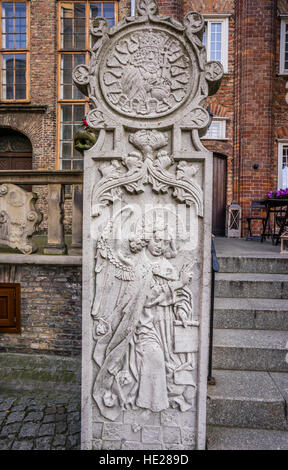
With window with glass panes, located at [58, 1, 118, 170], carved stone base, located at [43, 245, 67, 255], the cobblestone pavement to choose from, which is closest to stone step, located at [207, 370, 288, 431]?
the cobblestone pavement

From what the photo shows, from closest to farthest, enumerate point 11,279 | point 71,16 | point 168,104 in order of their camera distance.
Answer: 1. point 168,104
2. point 11,279
3. point 71,16

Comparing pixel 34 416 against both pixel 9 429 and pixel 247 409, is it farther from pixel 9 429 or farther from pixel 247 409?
pixel 247 409

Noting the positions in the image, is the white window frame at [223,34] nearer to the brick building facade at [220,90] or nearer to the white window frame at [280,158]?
the brick building facade at [220,90]

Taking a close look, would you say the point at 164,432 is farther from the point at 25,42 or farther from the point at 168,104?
the point at 25,42

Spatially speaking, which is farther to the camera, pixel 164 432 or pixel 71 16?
pixel 71 16

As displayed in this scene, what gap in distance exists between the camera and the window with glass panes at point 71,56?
7.69 meters

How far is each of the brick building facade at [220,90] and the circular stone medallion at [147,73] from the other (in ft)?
21.1

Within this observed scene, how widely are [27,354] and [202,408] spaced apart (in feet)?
7.14

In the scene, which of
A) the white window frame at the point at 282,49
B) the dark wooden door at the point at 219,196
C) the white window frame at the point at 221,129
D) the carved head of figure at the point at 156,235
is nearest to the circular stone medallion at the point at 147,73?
the carved head of figure at the point at 156,235

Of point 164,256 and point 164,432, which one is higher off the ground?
point 164,256

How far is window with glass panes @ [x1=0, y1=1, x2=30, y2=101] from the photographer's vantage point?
7.77 meters
